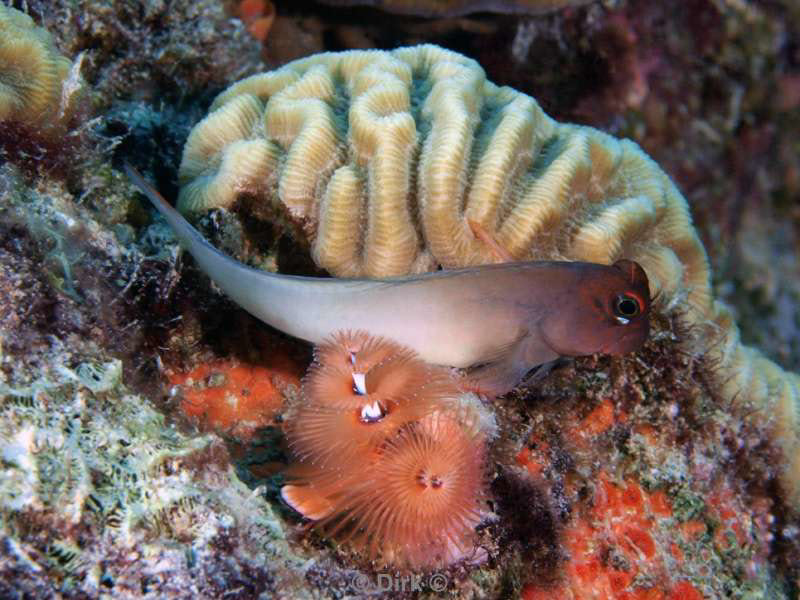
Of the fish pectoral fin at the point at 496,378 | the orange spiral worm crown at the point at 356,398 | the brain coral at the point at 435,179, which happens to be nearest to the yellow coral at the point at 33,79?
the brain coral at the point at 435,179

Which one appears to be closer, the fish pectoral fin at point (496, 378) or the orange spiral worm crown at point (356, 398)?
the orange spiral worm crown at point (356, 398)

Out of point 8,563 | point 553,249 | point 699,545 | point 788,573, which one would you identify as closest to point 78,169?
point 8,563

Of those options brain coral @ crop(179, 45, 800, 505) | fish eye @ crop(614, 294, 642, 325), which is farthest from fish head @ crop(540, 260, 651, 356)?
brain coral @ crop(179, 45, 800, 505)

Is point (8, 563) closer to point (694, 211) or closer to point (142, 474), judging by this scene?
point (142, 474)

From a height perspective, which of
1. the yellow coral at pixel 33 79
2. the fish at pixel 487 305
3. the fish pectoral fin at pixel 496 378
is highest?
the yellow coral at pixel 33 79

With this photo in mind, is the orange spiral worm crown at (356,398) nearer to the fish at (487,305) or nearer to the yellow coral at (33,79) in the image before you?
the fish at (487,305)

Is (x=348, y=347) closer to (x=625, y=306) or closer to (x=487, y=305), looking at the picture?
(x=487, y=305)
